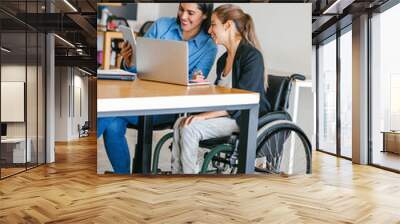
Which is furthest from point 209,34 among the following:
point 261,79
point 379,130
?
point 379,130

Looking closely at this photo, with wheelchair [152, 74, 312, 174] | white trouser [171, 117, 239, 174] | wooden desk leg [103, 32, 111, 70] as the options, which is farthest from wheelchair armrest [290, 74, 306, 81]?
wooden desk leg [103, 32, 111, 70]

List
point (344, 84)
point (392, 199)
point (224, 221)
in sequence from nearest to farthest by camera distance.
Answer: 1. point (224, 221)
2. point (392, 199)
3. point (344, 84)

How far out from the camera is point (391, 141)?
720 centimetres

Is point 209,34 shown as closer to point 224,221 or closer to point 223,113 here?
point 223,113

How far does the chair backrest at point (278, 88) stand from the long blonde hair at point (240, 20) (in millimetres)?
575

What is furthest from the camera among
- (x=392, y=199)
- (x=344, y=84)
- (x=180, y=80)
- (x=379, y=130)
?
(x=344, y=84)

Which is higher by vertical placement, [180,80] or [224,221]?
[180,80]

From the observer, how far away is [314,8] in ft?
25.1

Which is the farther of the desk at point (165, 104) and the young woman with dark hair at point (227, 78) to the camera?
the young woman with dark hair at point (227, 78)

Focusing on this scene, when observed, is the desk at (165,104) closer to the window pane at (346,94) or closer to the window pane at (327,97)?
the window pane at (346,94)

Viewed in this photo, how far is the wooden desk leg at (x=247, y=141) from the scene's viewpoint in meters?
6.25

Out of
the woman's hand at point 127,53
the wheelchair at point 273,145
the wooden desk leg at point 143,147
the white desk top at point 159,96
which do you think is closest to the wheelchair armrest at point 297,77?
the wheelchair at point 273,145

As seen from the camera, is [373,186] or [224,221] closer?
[224,221]

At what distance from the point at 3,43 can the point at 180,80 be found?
278cm
